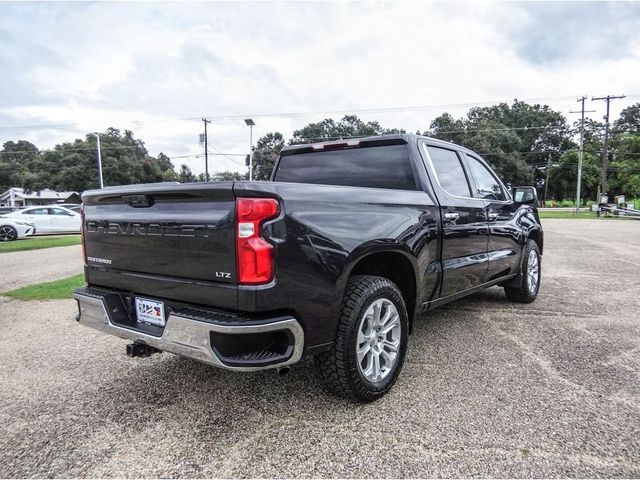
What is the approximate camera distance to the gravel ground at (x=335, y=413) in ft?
7.09

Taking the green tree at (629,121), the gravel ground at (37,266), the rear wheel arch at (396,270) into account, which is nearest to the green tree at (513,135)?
the green tree at (629,121)

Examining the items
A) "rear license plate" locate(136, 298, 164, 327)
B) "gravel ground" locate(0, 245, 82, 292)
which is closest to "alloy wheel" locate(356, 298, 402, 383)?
"rear license plate" locate(136, 298, 164, 327)

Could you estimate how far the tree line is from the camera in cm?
5331

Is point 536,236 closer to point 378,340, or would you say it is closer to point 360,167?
Result: point 360,167

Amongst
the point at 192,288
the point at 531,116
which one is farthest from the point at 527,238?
the point at 531,116

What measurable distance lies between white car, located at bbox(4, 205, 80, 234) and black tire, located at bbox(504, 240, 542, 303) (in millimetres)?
18810

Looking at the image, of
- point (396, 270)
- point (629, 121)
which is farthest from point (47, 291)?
point (629, 121)

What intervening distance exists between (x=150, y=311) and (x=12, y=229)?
17.3 m

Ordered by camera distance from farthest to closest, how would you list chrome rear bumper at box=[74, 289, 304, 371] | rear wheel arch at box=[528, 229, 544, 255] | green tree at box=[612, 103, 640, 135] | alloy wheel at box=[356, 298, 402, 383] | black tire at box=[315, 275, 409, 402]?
1. green tree at box=[612, 103, 640, 135]
2. rear wheel arch at box=[528, 229, 544, 255]
3. alloy wheel at box=[356, 298, 402, 383]
4. black tire at box=[315, 275, 409, 402]
5. chrome rear bumper at box=[74, 289, 304, 371]

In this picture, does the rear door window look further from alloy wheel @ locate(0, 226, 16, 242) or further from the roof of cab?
alloy wheel @ locate(0, 226, 16, 242)

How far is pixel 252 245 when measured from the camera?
2105 millimetres

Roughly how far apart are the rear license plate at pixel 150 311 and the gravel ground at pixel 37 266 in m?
→ 5.55

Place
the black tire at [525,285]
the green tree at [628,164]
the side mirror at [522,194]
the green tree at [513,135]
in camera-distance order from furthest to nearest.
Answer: the green tree at [513,135] → the green tree at [628,164] → the black tire at [525,285] → the side mirror at [522,194]

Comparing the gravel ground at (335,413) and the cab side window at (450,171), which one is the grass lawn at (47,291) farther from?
the cab side window at (450,171)
